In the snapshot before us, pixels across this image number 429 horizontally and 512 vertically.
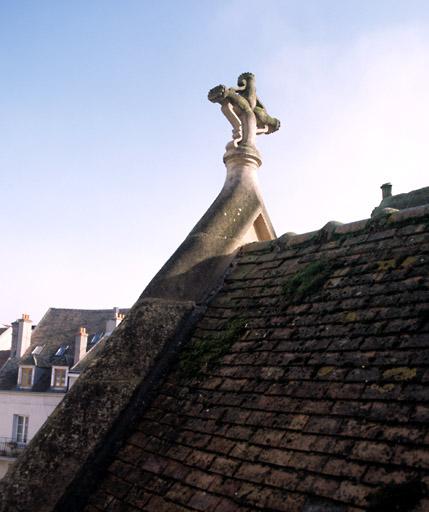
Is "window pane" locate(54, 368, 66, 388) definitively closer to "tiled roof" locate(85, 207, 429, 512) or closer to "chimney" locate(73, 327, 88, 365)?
"chimney" locate(73, 327, 88, 365)

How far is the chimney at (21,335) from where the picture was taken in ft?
108

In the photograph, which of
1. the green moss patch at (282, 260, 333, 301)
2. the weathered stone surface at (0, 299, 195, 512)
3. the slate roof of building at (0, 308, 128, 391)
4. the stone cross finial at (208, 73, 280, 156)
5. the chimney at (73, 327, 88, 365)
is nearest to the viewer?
the weathered stone surface at (0, 299, 195, 512)

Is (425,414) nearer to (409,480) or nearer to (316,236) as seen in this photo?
(409,480)

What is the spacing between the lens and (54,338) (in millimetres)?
33531

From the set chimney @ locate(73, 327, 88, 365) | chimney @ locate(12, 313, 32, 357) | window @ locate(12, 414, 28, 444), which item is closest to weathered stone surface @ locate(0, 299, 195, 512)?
chimney @ locate(73, 327, 88, 365)

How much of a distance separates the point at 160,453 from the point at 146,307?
1467mm

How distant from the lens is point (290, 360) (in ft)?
11.6

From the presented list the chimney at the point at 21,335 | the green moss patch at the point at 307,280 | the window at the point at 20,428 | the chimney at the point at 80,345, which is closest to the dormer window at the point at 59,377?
the chimney at the point at 80,345

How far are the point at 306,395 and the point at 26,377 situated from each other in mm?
30980

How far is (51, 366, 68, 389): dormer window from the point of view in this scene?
30327mm

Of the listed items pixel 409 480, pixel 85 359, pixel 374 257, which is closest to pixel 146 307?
pixel 374 257

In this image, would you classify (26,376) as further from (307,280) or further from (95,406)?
(307,280)

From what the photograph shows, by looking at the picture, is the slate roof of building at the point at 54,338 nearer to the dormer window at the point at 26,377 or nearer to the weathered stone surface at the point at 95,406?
the dormer window at the point at 26,377

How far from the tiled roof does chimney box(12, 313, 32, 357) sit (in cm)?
3077
